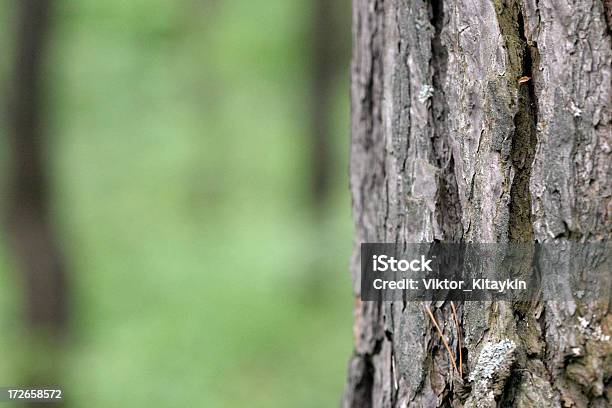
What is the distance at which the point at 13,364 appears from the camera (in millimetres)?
3596

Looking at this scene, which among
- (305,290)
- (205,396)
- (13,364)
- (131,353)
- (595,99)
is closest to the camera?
(595,99)

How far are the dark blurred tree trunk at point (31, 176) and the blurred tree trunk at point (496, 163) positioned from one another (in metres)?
3.08

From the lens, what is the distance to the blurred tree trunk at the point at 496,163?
3.33 feet

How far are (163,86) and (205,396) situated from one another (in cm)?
745

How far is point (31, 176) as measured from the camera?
3.94 m

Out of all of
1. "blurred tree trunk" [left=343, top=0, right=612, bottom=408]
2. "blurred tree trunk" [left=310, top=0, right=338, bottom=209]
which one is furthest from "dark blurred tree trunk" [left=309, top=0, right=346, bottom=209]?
"blurred tree trunk" [left=343, top=0, right=612, bottom=408]

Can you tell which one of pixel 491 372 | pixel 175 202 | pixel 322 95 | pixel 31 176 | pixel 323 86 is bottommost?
pixel 491 372

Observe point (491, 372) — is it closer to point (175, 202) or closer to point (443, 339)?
point (443, 339)

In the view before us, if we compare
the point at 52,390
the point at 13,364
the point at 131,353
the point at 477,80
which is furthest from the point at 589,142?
the point at 131,353

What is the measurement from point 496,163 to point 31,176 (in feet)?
11.2

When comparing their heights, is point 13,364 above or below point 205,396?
above

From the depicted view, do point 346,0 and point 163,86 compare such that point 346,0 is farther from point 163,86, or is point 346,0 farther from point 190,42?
point 163,86

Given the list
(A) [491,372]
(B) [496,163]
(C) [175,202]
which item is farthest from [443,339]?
(C) [175,202]

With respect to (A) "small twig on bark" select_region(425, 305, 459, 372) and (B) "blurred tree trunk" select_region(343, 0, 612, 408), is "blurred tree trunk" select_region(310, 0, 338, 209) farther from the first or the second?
(A) "small twig on bark" select_region(425, 305, 459, 372)
